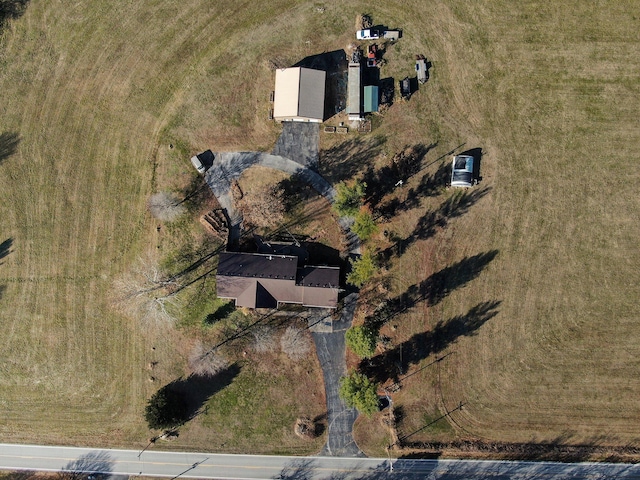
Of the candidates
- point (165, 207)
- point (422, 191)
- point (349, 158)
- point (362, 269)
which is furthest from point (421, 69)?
point (165, 207)

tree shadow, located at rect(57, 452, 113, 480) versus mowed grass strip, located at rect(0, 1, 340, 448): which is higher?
mowed grass strip, located at rect(0, 1, 340, 448)

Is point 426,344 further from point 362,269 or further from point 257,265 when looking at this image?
point 257,265

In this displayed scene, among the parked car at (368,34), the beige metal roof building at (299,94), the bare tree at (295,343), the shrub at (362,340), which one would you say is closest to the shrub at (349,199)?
the beige metal roof building at (299,94)

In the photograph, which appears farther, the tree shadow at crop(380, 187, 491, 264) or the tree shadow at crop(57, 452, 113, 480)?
the tree shadow at crop(57, 452, 113, 480)

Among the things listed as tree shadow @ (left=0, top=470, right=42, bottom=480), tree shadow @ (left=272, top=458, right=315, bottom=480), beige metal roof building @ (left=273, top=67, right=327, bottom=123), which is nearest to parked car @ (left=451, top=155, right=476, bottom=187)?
beige metal roof building @ (left=273, top=67, right=327, bottom=123)

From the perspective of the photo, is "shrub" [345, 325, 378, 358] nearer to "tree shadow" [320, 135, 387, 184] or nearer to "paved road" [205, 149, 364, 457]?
"paved road" [205, 149, 364, 457]

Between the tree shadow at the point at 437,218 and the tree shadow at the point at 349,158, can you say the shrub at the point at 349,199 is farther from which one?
the tree shadow at the point at 437,218
